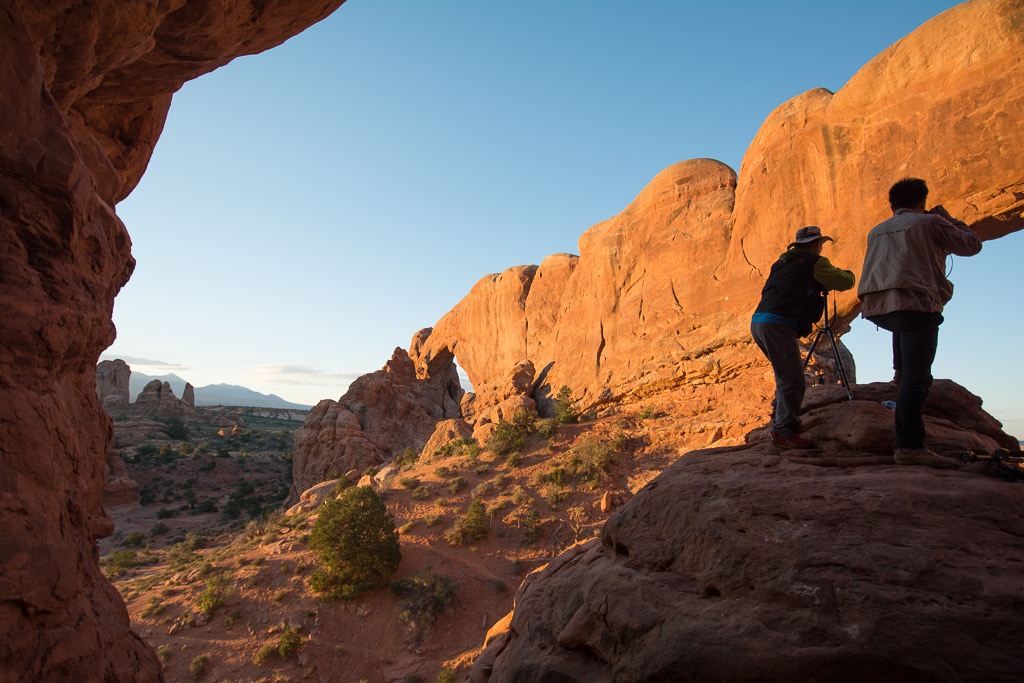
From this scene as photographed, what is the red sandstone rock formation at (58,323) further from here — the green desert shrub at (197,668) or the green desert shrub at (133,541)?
the green desert shrub at (133,541)

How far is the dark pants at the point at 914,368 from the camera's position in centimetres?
377

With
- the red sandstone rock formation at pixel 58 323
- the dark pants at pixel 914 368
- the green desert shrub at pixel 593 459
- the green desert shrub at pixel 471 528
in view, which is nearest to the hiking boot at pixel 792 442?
the dark pants at pixel 914 368

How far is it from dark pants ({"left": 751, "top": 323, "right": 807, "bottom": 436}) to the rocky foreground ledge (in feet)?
0.85

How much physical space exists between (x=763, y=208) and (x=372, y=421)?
74.5 feet

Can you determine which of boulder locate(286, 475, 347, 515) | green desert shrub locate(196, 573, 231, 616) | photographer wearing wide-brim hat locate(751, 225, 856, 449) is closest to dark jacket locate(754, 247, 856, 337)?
photographer wearing wide-brim hat locate(751, 225, 856, 449)

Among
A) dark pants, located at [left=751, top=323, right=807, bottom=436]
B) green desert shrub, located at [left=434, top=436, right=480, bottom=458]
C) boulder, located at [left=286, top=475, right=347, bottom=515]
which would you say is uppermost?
dark pants, located at [left=751, top=323, right=807, bottom=436]

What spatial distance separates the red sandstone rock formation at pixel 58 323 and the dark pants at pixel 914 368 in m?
6.78

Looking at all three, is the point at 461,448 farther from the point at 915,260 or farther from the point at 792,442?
the point at 915,260

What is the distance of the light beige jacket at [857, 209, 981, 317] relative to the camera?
385 centimetres

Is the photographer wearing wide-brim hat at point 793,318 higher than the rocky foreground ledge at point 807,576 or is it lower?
higher

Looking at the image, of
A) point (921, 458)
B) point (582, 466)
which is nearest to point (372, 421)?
point (582, 466)

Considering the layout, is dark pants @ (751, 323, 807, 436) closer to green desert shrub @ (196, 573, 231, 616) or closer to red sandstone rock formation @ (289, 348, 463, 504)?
green desert shrub @ (196, 573, 231, 616)

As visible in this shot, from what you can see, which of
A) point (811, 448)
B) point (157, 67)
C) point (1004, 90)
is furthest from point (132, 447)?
point (1004, 90)

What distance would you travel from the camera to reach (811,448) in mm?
4543
